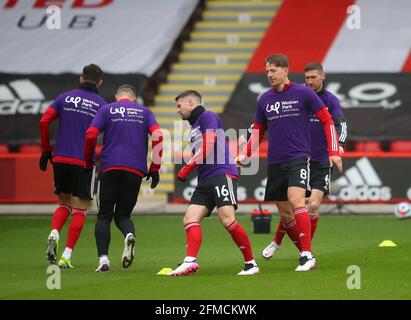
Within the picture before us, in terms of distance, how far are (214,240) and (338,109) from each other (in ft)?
12.6

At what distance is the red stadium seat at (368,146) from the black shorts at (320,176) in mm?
11675

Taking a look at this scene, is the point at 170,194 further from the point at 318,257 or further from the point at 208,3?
the point at 318,257

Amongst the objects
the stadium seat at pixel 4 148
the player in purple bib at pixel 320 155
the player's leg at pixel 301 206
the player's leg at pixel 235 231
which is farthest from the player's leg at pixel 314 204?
the stadium seat at pixel 4 148

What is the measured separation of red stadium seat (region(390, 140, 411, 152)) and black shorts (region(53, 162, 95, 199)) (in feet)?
43.1

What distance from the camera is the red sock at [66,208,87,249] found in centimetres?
1337

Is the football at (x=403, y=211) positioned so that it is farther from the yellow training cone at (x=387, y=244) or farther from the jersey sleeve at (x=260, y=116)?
the jersey sleeve at (x=260, y=116)

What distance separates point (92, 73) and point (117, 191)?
159 cm

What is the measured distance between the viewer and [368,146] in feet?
84.8

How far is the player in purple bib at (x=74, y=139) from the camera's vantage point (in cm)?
1353

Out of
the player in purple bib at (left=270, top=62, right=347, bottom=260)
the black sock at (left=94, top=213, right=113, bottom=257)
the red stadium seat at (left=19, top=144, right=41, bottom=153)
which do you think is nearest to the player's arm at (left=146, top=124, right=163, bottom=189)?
the black sock at (left=94, top=213, right=113, bottom=257)

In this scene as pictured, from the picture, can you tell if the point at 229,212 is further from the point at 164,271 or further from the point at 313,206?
the point at 313,206

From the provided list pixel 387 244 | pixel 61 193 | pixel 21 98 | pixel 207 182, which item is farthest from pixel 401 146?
pixel 207 182
